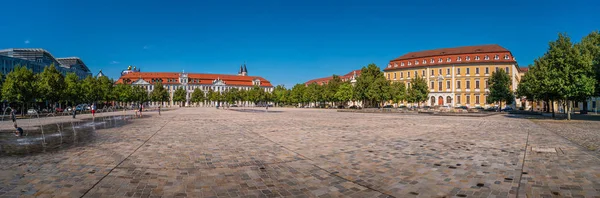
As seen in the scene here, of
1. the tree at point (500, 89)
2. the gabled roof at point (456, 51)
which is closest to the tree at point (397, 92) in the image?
the tree at point (500, 89)

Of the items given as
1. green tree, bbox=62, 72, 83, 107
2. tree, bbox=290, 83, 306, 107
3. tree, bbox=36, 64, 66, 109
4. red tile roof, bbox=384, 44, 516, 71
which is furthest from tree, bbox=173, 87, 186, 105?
red tile roof, bbox=384, 44, 516, 71

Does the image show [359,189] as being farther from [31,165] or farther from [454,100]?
[454,100]

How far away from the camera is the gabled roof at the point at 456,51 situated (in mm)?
83375

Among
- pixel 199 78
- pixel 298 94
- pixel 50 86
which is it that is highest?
pixel 199 78

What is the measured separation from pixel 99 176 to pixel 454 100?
91.7 m

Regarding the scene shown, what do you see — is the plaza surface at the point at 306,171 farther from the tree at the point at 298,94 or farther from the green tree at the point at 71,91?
the tree at the point at 298,94

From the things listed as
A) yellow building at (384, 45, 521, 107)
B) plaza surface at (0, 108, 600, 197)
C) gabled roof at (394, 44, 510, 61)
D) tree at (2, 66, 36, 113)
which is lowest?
plaza surface at (0, 108, 600, 197)

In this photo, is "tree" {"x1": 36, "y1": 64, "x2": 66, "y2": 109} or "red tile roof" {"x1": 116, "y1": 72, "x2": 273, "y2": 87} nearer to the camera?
"tree" {"x1": 36, "y1": 64, "x2": 66, "y2": 109}

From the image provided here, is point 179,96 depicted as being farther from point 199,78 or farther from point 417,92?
point 417,92

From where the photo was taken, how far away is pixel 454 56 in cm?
8600

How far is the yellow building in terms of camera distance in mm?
80688

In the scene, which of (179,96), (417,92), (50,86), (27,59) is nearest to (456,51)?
(417,92)

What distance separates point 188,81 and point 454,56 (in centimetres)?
12949

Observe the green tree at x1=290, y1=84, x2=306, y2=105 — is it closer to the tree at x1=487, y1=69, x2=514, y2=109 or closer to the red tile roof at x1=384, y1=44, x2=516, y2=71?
the red tile roof at x1=384, y1=44, x2=516, y2=71
